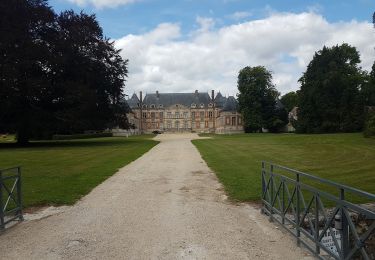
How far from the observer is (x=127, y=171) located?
56.2 feet

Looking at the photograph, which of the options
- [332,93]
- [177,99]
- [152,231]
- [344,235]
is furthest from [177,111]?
[344,235]

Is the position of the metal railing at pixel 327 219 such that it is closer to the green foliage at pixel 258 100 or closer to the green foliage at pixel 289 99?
the green foliage at pixel 258 100

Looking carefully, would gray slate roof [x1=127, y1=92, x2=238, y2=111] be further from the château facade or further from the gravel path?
the gravel path

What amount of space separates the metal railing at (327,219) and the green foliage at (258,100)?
66.9 meters

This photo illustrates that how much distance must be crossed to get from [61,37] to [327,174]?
93.8ft

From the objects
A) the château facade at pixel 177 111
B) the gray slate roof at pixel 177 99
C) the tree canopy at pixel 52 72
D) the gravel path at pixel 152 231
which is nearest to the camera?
the gravel path at pixel 152 231

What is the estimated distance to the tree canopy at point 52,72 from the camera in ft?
107

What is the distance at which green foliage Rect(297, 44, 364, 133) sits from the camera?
5778cm

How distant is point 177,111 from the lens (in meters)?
122

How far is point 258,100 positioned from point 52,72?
4710cm

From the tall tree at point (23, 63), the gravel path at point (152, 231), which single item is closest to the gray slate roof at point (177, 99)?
the tall tree at point (23, 63)

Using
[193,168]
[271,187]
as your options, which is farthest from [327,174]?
[271,187]

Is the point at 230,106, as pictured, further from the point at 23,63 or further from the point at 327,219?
the point at 327,219

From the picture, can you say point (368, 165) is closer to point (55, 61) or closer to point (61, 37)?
point (55, 61)
